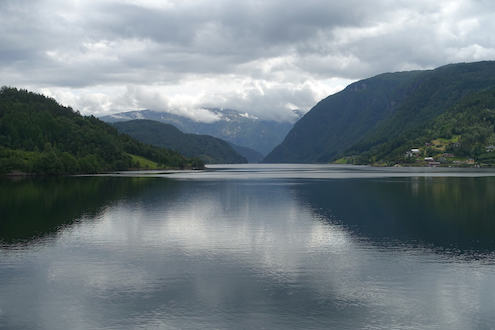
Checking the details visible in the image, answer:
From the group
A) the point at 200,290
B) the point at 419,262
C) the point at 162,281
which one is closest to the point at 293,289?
the point at 200,290

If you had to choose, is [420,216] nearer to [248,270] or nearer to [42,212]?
[248,270]

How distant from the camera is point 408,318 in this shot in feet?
106

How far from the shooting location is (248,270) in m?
45.4

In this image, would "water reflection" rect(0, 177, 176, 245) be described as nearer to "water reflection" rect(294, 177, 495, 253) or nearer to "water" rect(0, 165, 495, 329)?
"water" rect(0, 165, 495, 329)

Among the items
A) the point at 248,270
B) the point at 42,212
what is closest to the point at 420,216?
the point at 248,270

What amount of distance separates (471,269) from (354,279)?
43.1 ft

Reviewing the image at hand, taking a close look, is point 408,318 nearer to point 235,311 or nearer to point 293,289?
point 293,289

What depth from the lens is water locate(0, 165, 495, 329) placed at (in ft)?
108

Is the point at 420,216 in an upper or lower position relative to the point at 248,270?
upper

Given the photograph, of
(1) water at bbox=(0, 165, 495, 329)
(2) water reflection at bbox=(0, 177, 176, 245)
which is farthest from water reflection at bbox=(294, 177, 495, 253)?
(2) water reflection at bbox=(0, 177, 176, 245)

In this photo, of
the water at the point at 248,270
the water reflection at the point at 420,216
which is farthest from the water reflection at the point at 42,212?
the water reflection at the point at 420,216

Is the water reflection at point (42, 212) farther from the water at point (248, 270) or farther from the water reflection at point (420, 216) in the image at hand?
the water reflection at point (420, 216)

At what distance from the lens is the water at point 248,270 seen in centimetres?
3288

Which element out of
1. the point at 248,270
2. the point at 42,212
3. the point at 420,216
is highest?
the point at 42,212
